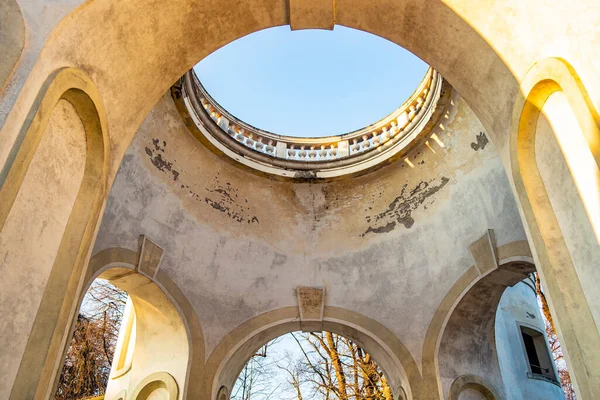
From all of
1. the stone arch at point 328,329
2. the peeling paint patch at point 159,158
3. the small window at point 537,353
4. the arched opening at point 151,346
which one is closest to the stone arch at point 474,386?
the stone arch at point 328,329

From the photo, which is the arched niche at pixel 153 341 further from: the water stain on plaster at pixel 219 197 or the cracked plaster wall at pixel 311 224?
the water stain on plaster at pixel 219 197

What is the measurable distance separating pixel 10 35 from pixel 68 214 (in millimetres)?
1671

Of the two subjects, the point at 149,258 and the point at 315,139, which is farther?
the point at 315,139

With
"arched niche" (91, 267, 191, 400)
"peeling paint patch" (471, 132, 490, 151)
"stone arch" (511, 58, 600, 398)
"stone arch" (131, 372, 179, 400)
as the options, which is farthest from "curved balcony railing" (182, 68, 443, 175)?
"stone arch" (131, 372, 179, 400)

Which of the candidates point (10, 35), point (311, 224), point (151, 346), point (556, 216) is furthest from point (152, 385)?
point (556, 216)

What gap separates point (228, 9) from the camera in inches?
226

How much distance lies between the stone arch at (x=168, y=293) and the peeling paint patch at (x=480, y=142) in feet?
21.3

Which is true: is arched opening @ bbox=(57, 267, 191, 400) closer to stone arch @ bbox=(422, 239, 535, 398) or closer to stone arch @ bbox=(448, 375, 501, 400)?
stone arch @ bbox=(422, 239, 535, 398)

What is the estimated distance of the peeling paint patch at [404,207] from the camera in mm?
10258

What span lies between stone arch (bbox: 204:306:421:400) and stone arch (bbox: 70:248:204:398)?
0.28 m

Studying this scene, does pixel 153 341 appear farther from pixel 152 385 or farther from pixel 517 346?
pixel 517 346

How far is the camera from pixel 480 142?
907cm

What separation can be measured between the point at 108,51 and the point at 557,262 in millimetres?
4867

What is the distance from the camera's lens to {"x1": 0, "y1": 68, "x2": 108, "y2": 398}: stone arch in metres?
3.61
